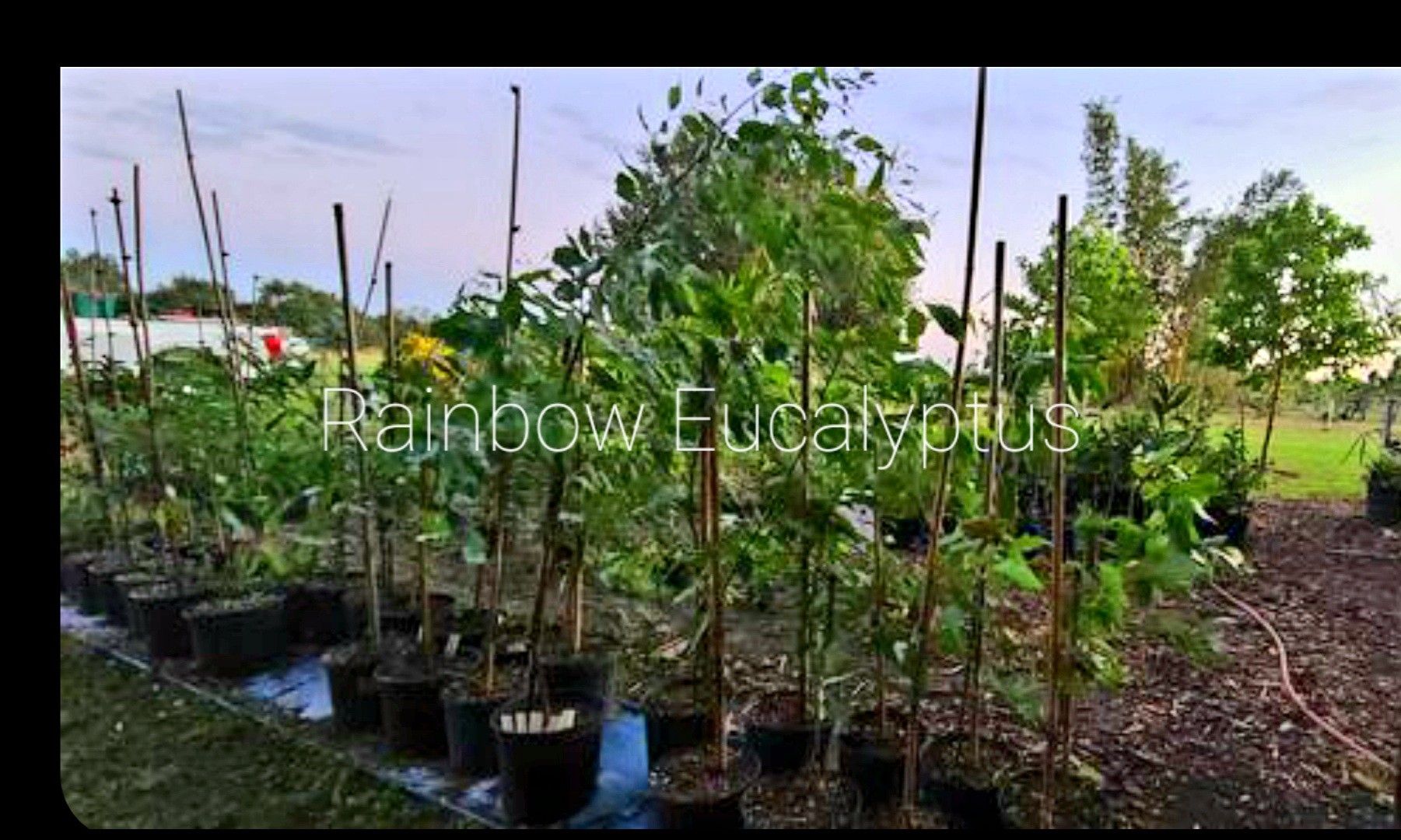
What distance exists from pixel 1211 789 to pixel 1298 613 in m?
1.89

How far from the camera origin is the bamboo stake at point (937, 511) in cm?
150

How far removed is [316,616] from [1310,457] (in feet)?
28.0

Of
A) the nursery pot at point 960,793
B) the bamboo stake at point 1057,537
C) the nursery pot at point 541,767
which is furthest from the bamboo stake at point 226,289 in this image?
the bamboo stake at point 1057,537

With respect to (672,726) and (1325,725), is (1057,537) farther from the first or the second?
(1325,725)

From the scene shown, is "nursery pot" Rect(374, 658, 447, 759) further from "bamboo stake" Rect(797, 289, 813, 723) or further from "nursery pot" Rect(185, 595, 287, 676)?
"bamboo stake" Rect(797, 289, 813, 723)

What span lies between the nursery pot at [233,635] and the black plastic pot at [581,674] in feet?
3.42

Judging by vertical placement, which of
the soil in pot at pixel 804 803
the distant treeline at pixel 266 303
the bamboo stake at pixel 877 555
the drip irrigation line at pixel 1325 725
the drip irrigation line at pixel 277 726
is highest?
the distant treeline at pixel 266 303

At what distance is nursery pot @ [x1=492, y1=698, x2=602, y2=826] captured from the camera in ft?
6.32

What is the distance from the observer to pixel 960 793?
5.82ft

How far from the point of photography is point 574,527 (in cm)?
221

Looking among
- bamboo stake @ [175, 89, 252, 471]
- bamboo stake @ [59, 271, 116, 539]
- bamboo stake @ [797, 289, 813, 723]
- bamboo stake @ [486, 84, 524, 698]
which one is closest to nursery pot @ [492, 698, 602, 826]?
bamboo stake @ [486, 84, 524, 698]

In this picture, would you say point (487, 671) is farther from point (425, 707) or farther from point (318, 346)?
point (318, 346)

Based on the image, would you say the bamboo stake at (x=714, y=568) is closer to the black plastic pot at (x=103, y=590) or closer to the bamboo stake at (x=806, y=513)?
the bamboo stake at (x=806, y=513)
